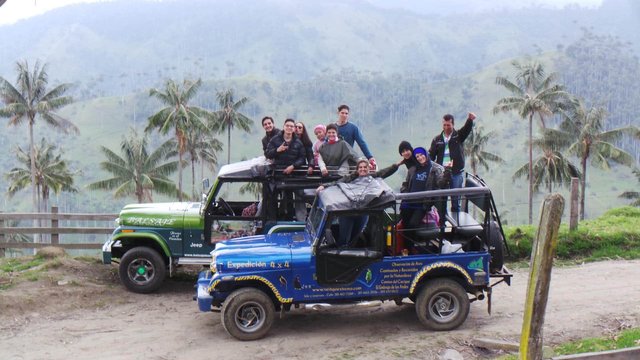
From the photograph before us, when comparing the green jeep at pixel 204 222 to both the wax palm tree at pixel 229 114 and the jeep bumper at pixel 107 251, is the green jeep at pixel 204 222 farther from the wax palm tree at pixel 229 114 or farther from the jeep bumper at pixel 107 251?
the wax palm tree at pixel 229 114

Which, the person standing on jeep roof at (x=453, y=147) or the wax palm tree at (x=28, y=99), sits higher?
the wax palm tree at (x=28, y=99)

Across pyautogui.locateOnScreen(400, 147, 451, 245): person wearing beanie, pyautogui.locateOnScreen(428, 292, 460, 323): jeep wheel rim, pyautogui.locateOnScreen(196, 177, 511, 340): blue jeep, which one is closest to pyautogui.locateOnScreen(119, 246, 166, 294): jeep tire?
pyautogui.locateOnScreen(196, 177, 511, 340): blue jeep

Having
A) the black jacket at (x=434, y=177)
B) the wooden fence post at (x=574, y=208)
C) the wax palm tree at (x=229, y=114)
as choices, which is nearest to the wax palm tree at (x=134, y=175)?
the wax palm tree at (x=229, y=114)

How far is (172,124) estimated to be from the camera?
4672 cm

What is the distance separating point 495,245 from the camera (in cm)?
870

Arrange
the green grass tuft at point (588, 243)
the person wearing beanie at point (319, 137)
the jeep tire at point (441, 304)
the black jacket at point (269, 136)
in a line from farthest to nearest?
the green grass tuft at point (588, 243) → the black jacket at point (269, 136) → the person wearing beanie at point (319, 137) → the jeep tire at point (441, 304)

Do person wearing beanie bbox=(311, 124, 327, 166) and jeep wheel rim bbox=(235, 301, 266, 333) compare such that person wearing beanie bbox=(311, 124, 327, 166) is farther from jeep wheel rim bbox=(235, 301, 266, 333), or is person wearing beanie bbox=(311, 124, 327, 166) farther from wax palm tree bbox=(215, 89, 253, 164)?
wax palm tree bbox=(215, 89, 253, 164)

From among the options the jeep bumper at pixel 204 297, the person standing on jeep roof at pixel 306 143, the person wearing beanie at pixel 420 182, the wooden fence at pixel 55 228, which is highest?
the person standing on jeep roof at pixel 306 143

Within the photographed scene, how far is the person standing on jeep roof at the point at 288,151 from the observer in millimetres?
9914

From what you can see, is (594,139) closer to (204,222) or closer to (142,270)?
(204,222)

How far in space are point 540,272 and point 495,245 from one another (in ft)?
12.6

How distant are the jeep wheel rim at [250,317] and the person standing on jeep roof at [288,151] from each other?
2538mm

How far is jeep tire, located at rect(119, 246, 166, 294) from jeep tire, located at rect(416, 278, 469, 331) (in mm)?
A: 4430

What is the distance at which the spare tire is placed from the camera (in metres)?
8.66
